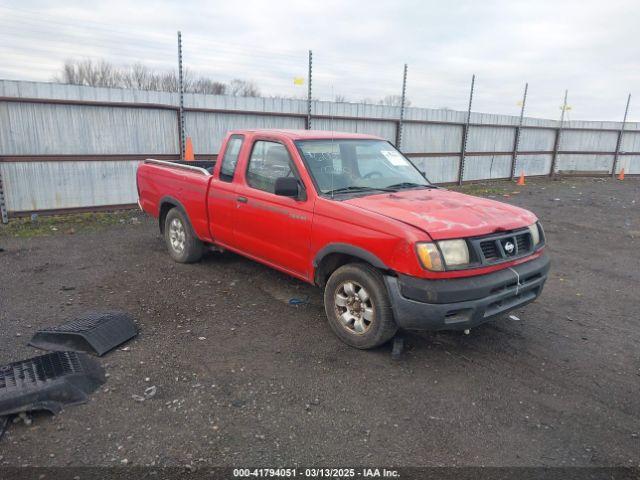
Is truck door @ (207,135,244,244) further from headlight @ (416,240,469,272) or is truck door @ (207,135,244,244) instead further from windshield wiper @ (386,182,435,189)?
headlight @ (416,240,469,272)

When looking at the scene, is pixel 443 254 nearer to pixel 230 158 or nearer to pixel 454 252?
pixel 454 252

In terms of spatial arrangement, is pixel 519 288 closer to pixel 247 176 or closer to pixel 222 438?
pixel 222 438

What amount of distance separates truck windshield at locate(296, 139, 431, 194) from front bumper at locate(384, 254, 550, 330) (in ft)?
4.11

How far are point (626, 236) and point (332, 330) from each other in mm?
7585

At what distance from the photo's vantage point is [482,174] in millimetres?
17078

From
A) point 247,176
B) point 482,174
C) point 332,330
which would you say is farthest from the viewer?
point 482,174

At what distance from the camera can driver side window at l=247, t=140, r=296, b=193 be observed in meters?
4.79

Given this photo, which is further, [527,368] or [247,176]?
[247,176]

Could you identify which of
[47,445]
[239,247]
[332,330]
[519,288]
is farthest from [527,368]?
[47,445]

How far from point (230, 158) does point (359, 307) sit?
2599 mm

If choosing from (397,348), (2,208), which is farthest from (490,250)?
(2,208)

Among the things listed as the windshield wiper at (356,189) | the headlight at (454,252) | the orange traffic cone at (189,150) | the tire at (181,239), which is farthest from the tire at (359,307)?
the orange traffic cone at (189,150)

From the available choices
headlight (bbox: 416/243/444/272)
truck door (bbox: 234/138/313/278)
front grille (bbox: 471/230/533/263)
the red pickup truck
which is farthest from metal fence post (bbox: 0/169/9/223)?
front grille (bbox: 471/230/533/263)

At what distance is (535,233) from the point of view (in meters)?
4.27
